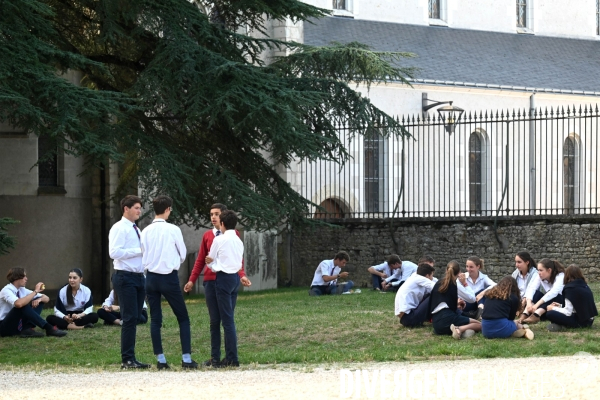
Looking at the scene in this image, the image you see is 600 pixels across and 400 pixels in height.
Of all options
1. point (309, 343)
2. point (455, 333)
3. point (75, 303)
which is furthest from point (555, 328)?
point (75, 303)

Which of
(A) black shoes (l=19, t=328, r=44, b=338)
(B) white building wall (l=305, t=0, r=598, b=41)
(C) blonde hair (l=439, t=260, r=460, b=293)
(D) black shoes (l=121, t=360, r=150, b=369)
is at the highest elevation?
(B) white building wall (l=305, t=0, r=598, b=41)

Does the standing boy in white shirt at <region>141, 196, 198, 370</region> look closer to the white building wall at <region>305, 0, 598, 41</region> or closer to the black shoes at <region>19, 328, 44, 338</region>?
the black shoes at <region>19, 328, 44, 338</region>

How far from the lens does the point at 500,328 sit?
48.1 ft

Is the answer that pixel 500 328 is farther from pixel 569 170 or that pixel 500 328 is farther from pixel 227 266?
pixel 569 170

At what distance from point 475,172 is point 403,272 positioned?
14171mm

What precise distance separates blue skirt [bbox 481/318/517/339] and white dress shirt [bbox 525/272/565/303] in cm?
129

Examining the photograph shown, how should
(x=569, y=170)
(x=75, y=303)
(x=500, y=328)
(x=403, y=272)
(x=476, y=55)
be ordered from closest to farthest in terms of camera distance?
(x=500, y=328) < (x=75, y=303) < (x=403, y=272) < (x=569, y=170) < (x=476, y=55)

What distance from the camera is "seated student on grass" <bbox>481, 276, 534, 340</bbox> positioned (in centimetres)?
1466

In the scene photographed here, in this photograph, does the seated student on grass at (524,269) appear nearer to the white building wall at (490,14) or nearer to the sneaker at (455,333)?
the sneaker at (455,333)

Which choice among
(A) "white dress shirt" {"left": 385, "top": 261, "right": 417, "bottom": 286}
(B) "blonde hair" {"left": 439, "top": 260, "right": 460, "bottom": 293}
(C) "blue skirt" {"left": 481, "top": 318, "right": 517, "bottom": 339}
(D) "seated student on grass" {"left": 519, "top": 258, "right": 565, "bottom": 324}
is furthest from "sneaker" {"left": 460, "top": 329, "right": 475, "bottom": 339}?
(A) "white dress shirt" {"left": 385, "top": 261, "right": 417, "bottom": 286}

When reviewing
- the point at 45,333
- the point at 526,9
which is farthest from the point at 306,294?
the point at 526,9

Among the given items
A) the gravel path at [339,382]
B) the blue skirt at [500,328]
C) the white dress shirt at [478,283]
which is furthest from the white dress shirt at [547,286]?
the gravel path at [339,382]

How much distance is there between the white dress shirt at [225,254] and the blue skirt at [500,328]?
368 cm

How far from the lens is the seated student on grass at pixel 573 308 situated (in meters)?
15.3
